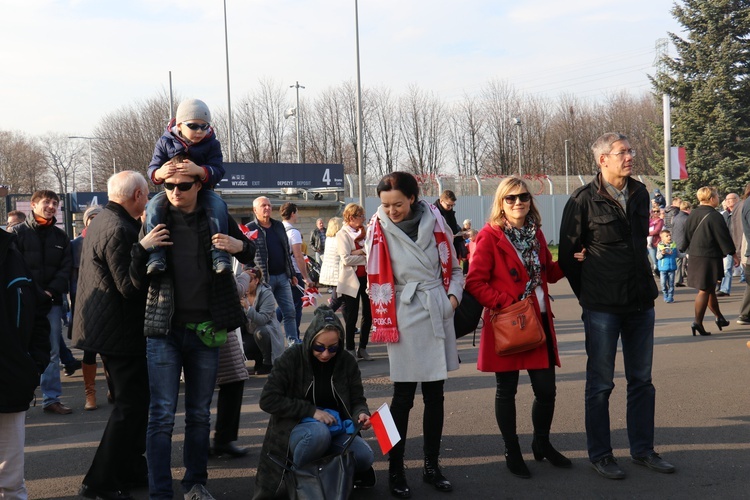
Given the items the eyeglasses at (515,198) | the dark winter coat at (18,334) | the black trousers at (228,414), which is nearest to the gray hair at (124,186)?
the dark winter coat at (18,334)

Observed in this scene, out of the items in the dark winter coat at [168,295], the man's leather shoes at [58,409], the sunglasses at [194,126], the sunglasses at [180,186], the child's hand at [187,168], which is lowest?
the man's leather shoes at [58,409]

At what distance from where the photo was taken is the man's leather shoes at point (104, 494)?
4.64m

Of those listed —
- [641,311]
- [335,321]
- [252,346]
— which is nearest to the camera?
[335,321]

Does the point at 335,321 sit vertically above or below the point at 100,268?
below

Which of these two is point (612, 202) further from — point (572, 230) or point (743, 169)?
point (743, 169)

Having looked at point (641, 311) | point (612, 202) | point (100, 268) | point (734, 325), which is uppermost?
point (612, 202)

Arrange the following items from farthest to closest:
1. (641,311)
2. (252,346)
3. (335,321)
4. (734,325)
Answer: (734,325)
(252,346)
(641,311)
(335,321)

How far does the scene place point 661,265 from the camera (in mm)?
14430

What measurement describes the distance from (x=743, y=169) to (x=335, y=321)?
3040 cm

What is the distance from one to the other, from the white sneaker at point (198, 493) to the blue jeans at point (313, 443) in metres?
0.57

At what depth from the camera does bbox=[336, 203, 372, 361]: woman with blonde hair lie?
934 cm

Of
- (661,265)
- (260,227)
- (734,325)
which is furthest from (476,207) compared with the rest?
(260,227)

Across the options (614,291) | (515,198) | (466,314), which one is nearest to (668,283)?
(614,291)

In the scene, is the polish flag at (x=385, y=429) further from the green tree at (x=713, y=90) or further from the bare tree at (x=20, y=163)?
the bare tree at (x=20, y=163)
